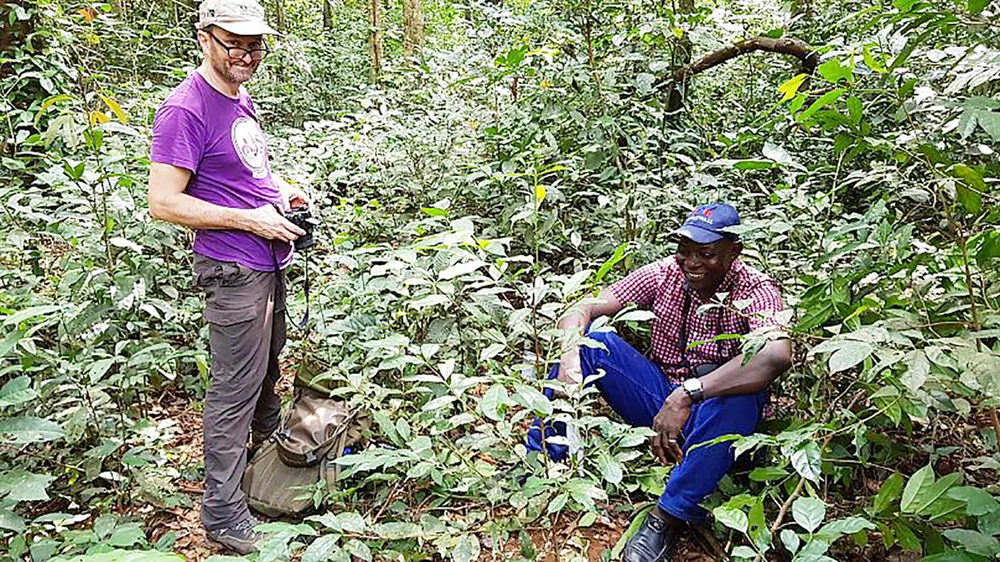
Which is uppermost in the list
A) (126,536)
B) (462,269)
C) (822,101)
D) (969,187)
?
(822,101)

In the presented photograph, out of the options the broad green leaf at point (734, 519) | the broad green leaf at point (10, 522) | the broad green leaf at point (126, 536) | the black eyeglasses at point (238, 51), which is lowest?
the broad green leaf at point (126, 536)

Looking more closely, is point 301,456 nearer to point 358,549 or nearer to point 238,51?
point 358,549

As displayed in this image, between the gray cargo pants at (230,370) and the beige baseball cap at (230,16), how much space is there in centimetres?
87

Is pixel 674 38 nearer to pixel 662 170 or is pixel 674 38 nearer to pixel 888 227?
pixel 662 170

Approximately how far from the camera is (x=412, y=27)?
10016 millimetres

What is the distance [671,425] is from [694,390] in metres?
0.17

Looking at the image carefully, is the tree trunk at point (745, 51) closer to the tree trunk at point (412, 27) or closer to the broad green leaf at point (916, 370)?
the broad green leaf at point (916, 370)

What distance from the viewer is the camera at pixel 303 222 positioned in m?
2.90

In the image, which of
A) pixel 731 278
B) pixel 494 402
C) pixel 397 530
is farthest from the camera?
pixel 731 278

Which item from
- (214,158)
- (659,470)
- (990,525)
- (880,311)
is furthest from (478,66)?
(990,525)

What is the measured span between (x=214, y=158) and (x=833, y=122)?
2099 millimetres

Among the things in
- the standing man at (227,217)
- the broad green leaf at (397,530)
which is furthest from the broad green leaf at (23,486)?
the standing man at (227,217)

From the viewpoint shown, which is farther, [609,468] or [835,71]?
[609,468]

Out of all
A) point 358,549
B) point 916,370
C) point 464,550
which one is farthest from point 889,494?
point 358,549
